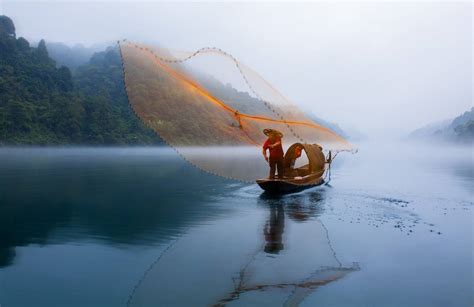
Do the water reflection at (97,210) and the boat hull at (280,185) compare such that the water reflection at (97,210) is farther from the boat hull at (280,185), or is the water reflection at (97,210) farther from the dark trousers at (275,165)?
the dark trousers at (275,165)

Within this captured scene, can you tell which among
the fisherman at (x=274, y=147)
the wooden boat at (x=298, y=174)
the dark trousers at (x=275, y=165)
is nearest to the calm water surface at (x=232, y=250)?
the wooden boat at (x=298, y=174)

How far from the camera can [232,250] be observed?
49.1ft

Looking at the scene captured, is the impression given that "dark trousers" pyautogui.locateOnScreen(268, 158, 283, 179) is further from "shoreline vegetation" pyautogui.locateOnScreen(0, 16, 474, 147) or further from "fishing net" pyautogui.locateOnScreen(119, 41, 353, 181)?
"shoreline vegetation" pyautogui.locateOnScreen(0, 16, 474, 147)

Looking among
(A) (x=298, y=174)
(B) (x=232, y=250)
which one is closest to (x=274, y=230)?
(B) (x=232, y=250)

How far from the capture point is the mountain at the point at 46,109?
105 metres

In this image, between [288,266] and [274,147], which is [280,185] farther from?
[288,266]

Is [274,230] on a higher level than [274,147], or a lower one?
lower

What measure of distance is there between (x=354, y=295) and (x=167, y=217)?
12115mm

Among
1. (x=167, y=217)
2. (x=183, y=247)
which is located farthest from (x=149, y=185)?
(x=183, y=247)

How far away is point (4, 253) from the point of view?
13945mm

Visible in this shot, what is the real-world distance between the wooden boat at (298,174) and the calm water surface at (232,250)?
3.03 ft

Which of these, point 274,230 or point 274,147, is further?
point 274,147

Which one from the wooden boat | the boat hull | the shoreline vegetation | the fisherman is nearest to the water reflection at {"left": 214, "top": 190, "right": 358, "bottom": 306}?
the boat hull

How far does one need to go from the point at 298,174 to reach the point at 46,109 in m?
98.7
